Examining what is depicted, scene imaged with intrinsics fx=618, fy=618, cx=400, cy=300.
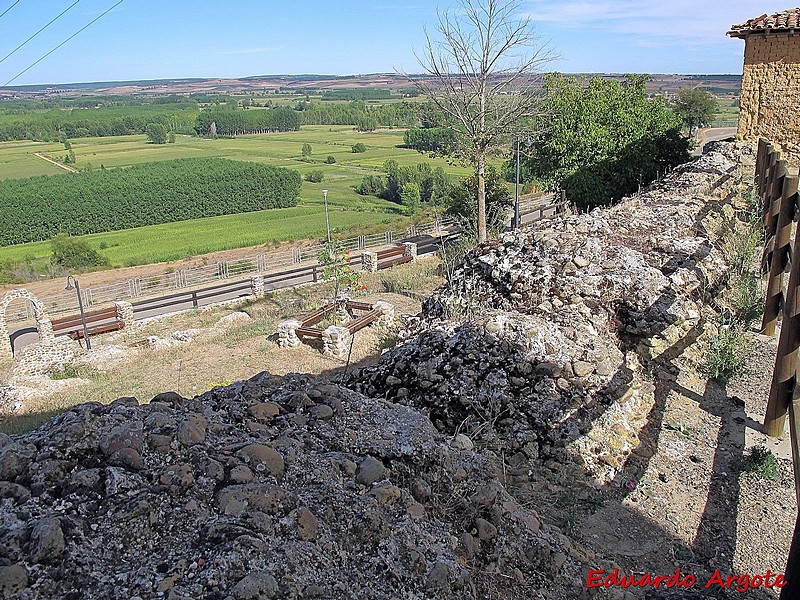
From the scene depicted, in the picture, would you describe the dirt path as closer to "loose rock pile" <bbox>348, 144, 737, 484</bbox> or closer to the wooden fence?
"loose rock pile" <bbox>348, 144, 737, 484</bbox>

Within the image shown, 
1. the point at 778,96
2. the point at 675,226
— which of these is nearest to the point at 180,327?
the point at 675,226

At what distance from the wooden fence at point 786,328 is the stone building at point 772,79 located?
875cm

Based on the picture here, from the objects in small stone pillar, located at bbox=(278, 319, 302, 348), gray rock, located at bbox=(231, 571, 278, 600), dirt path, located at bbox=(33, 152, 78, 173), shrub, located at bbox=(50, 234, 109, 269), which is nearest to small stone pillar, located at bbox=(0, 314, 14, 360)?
small stone pillar, located at bbox=(278, 319, 302, 348)

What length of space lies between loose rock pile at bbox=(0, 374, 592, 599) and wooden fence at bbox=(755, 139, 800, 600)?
126cm

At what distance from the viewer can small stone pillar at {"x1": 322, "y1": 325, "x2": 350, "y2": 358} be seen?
541 inches

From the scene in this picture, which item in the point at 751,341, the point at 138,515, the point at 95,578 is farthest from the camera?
the point at 751,341

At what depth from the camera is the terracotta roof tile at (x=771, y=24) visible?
43.7 feet

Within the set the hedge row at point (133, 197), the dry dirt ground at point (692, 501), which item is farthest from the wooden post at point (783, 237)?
the hedge row at point (133, 197)

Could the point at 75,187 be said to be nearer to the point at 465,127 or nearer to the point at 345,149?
the point at 345,149

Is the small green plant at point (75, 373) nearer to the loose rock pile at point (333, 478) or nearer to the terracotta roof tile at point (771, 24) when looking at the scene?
the loose rock pile at point (333, 478)

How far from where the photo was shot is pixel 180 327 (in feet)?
64.0

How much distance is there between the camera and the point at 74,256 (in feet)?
148

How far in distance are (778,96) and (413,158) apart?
75307 mm

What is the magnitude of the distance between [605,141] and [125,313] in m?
16.3
